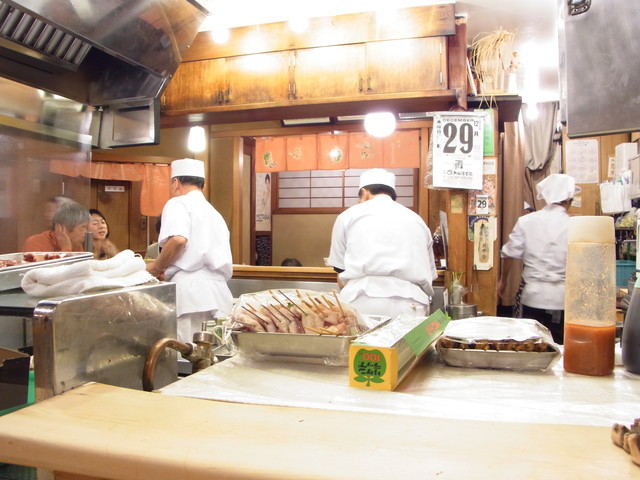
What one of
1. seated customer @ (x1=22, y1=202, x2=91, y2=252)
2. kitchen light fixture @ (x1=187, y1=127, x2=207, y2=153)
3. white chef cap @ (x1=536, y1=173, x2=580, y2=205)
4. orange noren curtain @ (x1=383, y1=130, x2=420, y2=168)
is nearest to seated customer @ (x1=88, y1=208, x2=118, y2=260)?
seated customer @ (x1=22, y1=202, x2=91, y2=252)

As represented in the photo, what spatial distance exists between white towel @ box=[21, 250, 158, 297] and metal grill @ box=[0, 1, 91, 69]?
125cm

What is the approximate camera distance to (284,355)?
1.40 m

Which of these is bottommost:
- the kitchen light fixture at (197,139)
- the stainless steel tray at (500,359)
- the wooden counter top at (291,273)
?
the wooden counter top at (291,273)

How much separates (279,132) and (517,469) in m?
5.22

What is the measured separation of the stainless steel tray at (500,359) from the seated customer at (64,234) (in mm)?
3201

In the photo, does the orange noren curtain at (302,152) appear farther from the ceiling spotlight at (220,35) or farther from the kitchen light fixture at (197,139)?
the ceiling spotlight at (220,35)

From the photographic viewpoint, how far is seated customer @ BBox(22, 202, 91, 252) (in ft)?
11.9

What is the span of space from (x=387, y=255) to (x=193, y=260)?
4.71 ft

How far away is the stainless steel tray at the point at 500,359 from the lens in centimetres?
134

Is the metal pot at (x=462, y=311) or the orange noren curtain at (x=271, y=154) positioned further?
the orange noren curtain at (x=271, y=154)

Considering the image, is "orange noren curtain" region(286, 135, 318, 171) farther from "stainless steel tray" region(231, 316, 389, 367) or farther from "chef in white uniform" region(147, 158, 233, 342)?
"stainless steel tray" region(231, 316, 389, 367)

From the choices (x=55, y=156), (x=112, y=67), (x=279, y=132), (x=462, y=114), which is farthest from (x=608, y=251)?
(x=279, y=132)

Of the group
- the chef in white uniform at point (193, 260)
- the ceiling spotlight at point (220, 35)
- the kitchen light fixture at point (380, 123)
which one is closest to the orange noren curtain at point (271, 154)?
the kitchen light fixture at point (380, 123)

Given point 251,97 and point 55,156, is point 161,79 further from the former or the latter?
point 251,97
